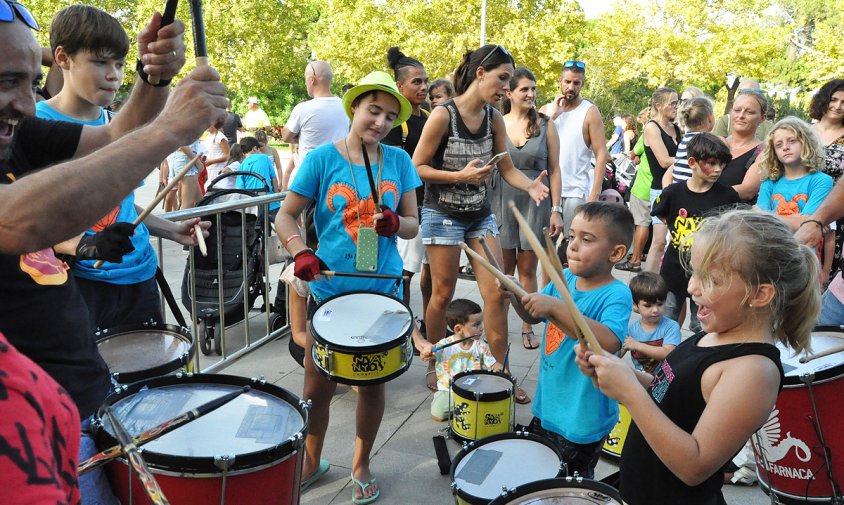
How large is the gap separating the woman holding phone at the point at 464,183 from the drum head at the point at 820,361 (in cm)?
172

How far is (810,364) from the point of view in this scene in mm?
2793

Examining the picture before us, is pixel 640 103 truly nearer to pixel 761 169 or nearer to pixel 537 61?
pixel 537 61

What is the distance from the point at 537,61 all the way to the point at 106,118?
24186 mm

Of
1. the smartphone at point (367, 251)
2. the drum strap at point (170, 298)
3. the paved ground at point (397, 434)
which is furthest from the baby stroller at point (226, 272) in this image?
the smartphone at point (367, 251)

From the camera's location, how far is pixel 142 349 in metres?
2.77

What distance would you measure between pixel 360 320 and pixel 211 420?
108 centimetres

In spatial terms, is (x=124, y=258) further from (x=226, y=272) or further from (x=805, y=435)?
(x=805, y=435)

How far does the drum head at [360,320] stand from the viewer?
2951 millimetres

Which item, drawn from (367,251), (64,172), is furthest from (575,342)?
(64,172)

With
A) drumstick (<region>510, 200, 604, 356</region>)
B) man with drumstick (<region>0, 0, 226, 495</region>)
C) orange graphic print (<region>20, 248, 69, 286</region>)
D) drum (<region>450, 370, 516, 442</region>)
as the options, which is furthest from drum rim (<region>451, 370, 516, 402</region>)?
orange graphic print (<region>20, 248, 69, 286</region>)

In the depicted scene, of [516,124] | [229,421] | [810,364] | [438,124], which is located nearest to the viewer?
[229,421]

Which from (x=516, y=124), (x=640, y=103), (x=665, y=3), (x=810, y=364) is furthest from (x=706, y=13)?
(x=810, y=364)

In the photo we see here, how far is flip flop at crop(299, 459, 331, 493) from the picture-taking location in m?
3.37

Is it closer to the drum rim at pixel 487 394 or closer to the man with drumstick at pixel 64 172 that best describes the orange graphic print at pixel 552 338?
the drum rim at pixel 487 394
